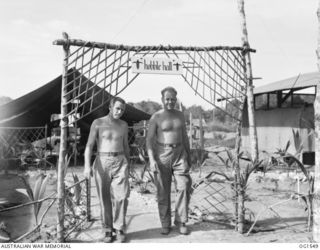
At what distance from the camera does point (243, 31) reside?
10.6m

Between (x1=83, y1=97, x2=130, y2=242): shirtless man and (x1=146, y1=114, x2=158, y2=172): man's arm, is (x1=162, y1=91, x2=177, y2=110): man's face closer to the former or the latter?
(x1=146, y1=114, x2=158, y2=172): man's arm

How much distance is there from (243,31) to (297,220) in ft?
22.0

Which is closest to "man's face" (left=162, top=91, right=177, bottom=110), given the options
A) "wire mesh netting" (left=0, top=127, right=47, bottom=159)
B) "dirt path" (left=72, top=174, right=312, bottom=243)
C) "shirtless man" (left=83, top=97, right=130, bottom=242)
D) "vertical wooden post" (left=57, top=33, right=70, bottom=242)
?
"shirtless man" (left=83, top=97, right=130, bottom=242)

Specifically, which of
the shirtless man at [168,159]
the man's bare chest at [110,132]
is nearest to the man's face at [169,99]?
the shirtless man at [168,159]

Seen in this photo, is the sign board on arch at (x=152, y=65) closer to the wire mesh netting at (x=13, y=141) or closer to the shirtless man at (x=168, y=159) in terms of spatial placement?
the shirtless man at (x=168, y=159)

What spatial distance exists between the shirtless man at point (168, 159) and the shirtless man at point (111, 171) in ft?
1.24

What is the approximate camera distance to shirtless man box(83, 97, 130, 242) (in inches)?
160

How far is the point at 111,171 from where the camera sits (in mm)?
4105

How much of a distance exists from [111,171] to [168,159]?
66 centimetres

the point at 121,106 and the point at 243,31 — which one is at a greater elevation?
the point at 243,31

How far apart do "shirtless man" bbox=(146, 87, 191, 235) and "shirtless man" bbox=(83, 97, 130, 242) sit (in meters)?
0.38

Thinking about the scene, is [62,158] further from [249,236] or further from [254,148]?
[254,148]

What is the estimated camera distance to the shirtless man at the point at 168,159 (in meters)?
4.35

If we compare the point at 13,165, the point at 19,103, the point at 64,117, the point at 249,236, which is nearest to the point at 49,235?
the point at 64,117
